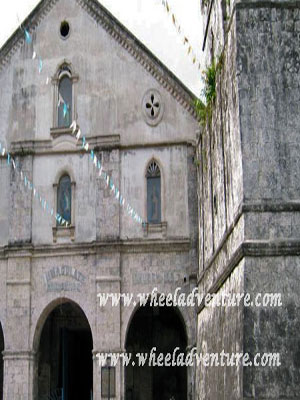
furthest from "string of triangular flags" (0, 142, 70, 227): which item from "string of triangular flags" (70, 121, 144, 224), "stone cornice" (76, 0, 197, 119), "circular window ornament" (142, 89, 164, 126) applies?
"stone cornice" (76, 0, 197, 119)

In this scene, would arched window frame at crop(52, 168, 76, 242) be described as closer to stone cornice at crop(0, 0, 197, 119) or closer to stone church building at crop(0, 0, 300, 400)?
stone church building at crop(0, 0, 300, 400)

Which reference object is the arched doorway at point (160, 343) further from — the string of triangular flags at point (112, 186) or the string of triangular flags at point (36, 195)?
the string of triangular flags at point (36, 195)

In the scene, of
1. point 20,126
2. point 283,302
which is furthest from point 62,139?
point 283,302

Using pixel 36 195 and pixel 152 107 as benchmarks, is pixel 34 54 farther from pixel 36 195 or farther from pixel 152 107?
pixel 36 195

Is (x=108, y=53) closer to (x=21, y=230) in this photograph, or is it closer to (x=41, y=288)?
(x=21, y=230)

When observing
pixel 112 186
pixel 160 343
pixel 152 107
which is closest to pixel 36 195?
pixel 112 186

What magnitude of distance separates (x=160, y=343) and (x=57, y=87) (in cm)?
897

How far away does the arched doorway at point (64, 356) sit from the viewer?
2362 cm

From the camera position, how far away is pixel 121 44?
23000mm

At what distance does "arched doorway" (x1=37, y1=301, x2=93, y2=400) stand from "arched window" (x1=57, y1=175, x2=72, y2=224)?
2921mm

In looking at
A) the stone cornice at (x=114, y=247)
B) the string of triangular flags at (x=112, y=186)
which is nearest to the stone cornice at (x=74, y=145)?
the string of triangular flags at (x=112, y=186)

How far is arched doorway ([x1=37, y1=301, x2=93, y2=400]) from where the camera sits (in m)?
23.6

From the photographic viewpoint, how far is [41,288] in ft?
71.4

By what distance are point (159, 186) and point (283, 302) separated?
1107 cm
